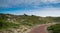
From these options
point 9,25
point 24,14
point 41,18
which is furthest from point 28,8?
point 9,25

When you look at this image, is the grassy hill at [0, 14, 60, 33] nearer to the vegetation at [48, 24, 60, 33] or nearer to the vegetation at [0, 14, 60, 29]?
the vegetation at [0, 14, 60, 29]

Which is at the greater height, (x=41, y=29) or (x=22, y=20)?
(x=22, y=20)

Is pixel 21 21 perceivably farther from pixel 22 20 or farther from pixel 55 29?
pixel 55 29

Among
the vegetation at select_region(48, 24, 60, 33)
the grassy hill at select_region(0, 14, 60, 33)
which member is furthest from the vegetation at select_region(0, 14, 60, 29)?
the vegetation at select_region(48, 24, 60, 33)

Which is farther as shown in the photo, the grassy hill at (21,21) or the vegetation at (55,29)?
the grassy hill at (21,21)

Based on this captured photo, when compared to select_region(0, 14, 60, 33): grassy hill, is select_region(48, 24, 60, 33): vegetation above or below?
below

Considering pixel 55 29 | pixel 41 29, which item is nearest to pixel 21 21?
pixel 41 29

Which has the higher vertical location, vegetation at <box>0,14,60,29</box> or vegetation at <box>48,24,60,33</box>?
vegetation at <box>0,14,60,29</box>

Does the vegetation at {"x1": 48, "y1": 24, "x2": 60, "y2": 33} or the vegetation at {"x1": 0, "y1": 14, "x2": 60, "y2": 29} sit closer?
the vegetation at {"x1": 48, "y1": 24, "x2": 60, "y2": 33}

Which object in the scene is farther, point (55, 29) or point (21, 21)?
point (21, 21)

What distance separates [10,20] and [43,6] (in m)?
0.59

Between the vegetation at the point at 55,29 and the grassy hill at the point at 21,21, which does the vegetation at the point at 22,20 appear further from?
the vegetation at the point at 55,29

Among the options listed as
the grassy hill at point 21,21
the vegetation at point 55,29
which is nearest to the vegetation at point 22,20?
the grassy hill at point 21,21

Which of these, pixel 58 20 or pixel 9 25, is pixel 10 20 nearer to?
pixel 9 25
